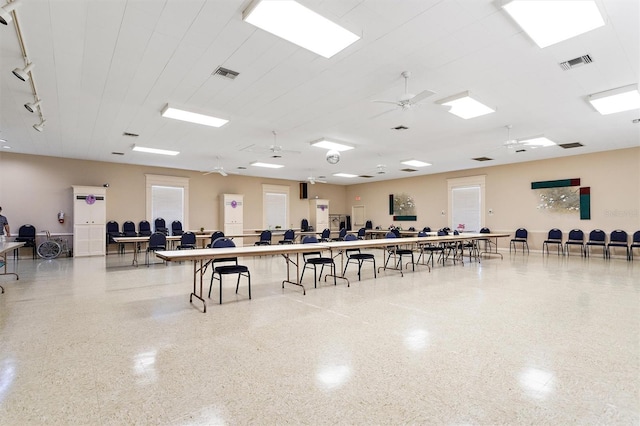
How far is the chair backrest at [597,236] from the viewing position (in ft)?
28.8

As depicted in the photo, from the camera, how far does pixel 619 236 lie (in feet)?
28.1

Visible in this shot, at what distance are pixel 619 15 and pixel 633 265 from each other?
271 inches

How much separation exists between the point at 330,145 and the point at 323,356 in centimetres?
582

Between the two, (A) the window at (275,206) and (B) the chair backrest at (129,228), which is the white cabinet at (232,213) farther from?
(B) the chair backrest at (129,228)

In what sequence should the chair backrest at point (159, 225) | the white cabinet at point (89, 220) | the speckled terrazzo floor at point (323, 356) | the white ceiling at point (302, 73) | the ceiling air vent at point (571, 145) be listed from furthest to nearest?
the chair backrest at point (159, 225) < the white cabinet at point (89, 220) < the ceiling air vent at point (571, 145) < the white ceiling at point (302, 73) < the speckled terrazzo floor at point (323, 356)

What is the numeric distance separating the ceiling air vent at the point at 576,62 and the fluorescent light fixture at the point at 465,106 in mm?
1102

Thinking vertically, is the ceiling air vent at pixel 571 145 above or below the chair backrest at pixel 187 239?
above

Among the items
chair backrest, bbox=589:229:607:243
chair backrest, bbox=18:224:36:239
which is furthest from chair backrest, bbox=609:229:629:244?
chair backrest, bbox=18:224:36:239

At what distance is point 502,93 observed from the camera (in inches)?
189

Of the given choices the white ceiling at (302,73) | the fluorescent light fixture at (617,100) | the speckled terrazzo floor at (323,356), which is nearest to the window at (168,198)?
the white ceiling at (302,73)

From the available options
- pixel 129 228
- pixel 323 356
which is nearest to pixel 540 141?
pixel 323 356

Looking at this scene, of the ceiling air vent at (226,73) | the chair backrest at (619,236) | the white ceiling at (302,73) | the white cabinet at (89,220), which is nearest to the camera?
the white ceiling at (302,73)

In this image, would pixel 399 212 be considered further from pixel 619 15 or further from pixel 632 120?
pixel 619 15

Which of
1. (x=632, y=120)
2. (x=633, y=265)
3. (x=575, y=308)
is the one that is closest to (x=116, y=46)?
(x=575, y=308)
